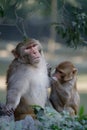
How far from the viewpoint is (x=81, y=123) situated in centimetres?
412

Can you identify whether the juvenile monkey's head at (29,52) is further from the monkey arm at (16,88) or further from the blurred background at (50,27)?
the blurred background at (50,27)

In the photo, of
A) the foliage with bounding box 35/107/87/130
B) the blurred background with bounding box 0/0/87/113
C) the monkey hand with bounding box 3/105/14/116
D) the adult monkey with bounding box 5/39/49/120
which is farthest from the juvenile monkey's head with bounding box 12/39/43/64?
the foliage with bounding box 35/107/87/130

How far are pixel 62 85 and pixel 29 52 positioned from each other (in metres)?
0.53

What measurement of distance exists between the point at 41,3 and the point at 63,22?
635mm

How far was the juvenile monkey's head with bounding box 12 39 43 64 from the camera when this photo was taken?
554 centimetres

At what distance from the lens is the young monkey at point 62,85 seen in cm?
577

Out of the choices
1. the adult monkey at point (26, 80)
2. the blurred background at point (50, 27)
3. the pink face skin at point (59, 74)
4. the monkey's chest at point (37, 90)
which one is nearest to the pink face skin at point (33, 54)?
the adult monkey at point (26, 80)

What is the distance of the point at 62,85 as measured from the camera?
580 centimetres

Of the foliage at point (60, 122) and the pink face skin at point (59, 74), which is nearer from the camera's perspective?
the foliage at point (60, 122)

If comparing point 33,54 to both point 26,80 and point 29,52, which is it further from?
point 26,80

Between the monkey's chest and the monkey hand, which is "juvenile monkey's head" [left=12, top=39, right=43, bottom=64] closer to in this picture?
the monkey's chest

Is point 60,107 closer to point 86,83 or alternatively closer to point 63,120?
point 63,120

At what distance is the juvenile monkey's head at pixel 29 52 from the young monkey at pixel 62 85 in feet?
0.95

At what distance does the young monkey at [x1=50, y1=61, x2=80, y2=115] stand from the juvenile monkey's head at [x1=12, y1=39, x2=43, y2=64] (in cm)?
29
